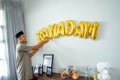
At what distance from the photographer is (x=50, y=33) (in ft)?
9.27

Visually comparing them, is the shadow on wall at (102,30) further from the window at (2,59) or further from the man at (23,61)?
the window at (2,59)

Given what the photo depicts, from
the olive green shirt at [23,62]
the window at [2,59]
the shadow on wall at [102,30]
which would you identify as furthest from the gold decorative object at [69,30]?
the window at [2,59]

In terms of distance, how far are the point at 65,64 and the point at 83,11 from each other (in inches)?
41.9

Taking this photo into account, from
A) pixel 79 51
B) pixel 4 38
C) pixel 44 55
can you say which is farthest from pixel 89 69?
pixel 4 38

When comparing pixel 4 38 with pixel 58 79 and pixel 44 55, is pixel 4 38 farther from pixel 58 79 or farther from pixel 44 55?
pixel 58 79

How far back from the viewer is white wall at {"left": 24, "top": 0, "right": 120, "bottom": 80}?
2.37 m

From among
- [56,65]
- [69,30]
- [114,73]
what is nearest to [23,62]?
[56,65]

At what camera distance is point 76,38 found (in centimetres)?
263

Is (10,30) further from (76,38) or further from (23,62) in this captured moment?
(76,38)

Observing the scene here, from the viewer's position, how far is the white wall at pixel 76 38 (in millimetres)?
2367

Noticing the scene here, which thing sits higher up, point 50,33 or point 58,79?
point 50,33

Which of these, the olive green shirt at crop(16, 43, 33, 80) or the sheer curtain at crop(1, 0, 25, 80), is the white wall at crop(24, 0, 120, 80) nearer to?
the sheer curtain at crop(1, 0, 25, 80)

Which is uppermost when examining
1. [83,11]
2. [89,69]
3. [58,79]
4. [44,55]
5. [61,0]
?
[61,0]

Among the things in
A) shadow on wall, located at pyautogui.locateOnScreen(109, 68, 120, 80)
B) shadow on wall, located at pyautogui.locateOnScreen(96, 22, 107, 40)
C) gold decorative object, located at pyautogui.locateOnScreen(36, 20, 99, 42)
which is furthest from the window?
shadow on wall, located at pyautogui.locateOnScreen(109, 68, 120, 80)
